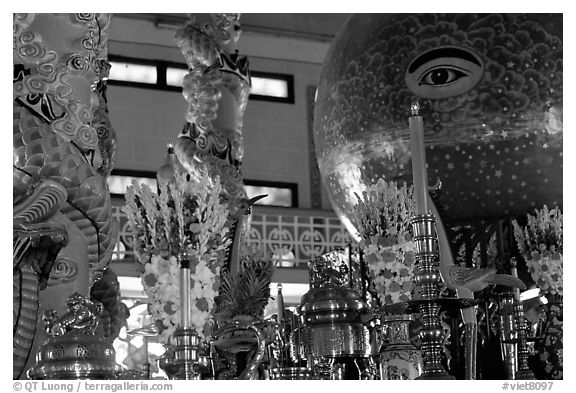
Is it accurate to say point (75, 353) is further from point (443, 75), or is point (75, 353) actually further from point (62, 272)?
point (443, 75)

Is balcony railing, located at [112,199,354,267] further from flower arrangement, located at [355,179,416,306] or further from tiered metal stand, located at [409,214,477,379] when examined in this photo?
tiered metal stand, located at [409,214,477,379]

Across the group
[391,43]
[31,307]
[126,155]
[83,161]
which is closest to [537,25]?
[391,43]

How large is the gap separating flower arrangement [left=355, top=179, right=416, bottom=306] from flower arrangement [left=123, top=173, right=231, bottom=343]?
41cm

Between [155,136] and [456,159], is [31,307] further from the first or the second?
[155,136]

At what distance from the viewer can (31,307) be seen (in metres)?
2.40

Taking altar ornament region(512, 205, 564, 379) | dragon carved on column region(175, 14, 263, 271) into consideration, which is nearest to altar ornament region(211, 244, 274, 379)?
altar ornament region(512, 205, 564, 379)

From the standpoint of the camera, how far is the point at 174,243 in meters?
2.79

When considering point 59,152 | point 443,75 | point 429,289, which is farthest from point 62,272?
point 443,75

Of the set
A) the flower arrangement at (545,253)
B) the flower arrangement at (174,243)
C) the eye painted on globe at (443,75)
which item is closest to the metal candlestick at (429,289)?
the flower arrangement at (174,243)

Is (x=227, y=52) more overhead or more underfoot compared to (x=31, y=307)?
more overhead

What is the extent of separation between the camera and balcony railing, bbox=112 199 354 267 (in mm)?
9133

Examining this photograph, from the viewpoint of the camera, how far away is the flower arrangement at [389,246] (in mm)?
2872
